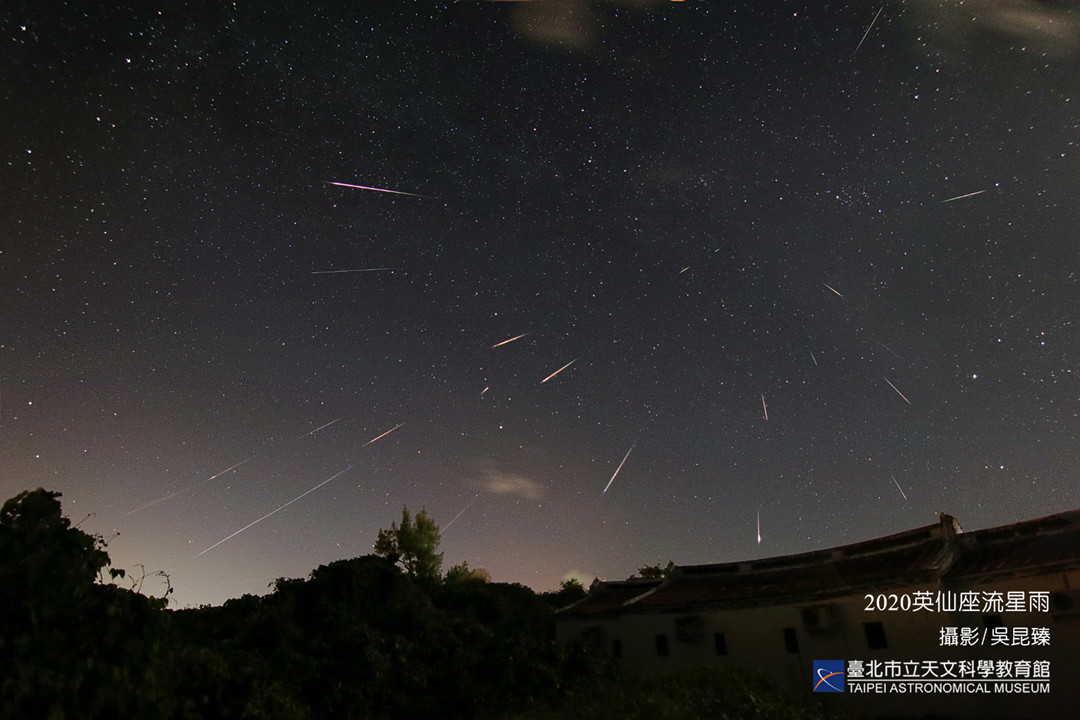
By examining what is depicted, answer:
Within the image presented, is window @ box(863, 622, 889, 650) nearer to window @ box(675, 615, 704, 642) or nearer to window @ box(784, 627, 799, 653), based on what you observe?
window @ box(784, 627, 799, 653)

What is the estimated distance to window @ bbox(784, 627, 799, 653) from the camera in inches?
830

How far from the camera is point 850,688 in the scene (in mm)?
19016

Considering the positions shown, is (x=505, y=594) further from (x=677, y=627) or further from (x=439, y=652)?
(x=677, y=627)

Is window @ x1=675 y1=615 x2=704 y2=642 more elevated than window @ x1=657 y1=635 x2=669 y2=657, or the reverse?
window @ x1=675 y1=615 x2=704 y2=642

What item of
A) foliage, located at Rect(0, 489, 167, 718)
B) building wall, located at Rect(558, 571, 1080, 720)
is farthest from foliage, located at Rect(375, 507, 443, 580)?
foliage, located at Rect(0, 489, 167, 718)

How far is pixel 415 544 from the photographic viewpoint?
2046 inches

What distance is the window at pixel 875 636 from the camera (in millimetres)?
19219

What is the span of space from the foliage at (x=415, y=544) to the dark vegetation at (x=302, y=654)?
12338 mm

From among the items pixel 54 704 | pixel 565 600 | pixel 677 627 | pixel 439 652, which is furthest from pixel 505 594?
pixel 54 704

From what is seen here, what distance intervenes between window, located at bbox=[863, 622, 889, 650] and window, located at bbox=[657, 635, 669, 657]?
8.39 meters

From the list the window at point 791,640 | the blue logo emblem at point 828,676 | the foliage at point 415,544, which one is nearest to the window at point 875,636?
the blue logo emblem at point 828,676

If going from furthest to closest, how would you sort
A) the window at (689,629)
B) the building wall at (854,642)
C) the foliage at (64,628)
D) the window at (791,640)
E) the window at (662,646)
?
the window at (662,646) → the window at (689,629) → the window at (791,640) → the building wall at (854,642) → the foliage at (64,628)

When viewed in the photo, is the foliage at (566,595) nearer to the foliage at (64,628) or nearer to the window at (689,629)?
the window at (689,629)

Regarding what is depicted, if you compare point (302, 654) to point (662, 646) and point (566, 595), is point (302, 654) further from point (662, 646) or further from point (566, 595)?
point (566, 595)
